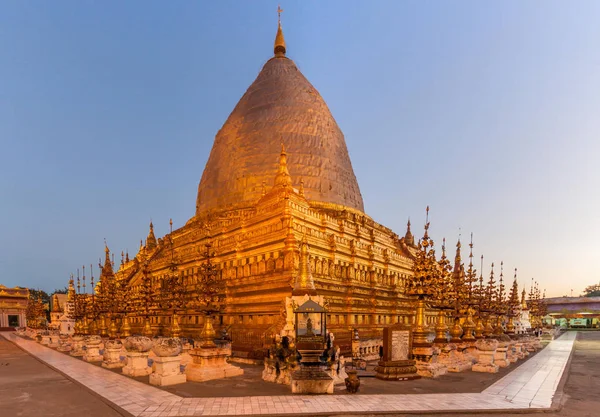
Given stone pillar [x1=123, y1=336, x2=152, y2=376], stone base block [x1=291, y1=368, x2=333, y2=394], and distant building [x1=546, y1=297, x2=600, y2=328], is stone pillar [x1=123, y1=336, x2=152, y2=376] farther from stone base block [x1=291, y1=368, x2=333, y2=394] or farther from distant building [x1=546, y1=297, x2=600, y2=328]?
distant building [x1=546, y1=297, x2=600, y2=328]

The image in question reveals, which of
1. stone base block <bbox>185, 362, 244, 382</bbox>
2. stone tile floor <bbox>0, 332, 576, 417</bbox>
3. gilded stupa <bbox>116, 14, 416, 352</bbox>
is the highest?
gilded stupa <bbox>116, 14, 416, 352</bbox>

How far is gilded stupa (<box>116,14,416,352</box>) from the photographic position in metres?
→ 26.1

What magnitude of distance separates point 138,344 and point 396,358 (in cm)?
1150

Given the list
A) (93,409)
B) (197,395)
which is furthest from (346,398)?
(93,409)

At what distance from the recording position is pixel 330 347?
1587 centimetres

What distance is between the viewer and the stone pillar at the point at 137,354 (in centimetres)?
1722

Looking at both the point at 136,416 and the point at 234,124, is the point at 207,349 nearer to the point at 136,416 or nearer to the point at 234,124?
the point at 136,416

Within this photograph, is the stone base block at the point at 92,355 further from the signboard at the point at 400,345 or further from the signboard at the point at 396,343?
the signboard at the point at 400,345

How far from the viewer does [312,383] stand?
13180 millimetres

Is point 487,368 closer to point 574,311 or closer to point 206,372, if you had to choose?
point 206,372

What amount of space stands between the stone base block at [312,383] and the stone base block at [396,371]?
3691mm

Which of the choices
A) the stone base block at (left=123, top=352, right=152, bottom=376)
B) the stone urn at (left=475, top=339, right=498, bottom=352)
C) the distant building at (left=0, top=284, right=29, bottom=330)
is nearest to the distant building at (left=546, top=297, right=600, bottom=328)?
the stone urn at (left=475, top=339, right=498, bottom=352)

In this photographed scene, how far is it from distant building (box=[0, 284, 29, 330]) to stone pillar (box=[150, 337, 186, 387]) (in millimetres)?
102424

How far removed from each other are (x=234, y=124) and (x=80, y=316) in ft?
84.8
